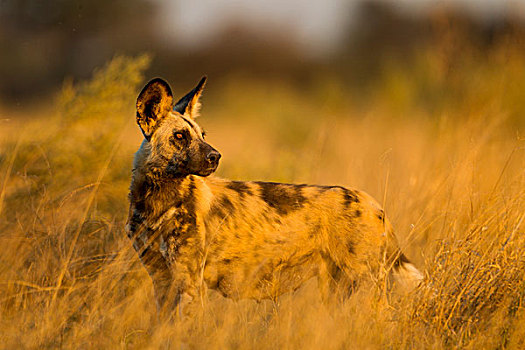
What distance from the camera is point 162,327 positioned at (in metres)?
2.63

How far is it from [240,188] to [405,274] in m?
0.97

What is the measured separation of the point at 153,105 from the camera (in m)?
3.17

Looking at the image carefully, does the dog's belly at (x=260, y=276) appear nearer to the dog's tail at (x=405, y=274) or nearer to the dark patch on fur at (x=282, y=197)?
the dark patch on fur at (x=282, y=197)

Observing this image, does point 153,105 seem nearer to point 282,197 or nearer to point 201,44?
point 282,197

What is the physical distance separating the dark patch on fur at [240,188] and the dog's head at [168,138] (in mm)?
284

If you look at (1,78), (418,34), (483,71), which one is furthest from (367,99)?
(418,34)

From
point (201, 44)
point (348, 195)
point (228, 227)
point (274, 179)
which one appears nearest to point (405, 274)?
point (348, 195)

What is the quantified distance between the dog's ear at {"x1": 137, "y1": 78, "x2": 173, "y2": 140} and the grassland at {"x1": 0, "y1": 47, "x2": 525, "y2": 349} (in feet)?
1.04

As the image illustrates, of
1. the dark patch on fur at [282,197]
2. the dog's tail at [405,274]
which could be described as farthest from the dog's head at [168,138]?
the dog's tail at [405,274]

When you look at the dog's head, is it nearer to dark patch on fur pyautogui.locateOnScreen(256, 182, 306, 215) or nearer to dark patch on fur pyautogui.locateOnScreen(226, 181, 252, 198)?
dark patch on fur pyautogui.locateOnScreen(226, 181, 252, 198)

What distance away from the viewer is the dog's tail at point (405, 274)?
122 inches

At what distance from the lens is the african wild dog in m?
2.98

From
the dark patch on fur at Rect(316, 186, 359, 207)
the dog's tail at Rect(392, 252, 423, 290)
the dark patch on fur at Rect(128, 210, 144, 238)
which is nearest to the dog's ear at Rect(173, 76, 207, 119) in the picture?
the dark patch on fur at Rect(128, 210, 144, 238)

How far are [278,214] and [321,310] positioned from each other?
1.84ft
